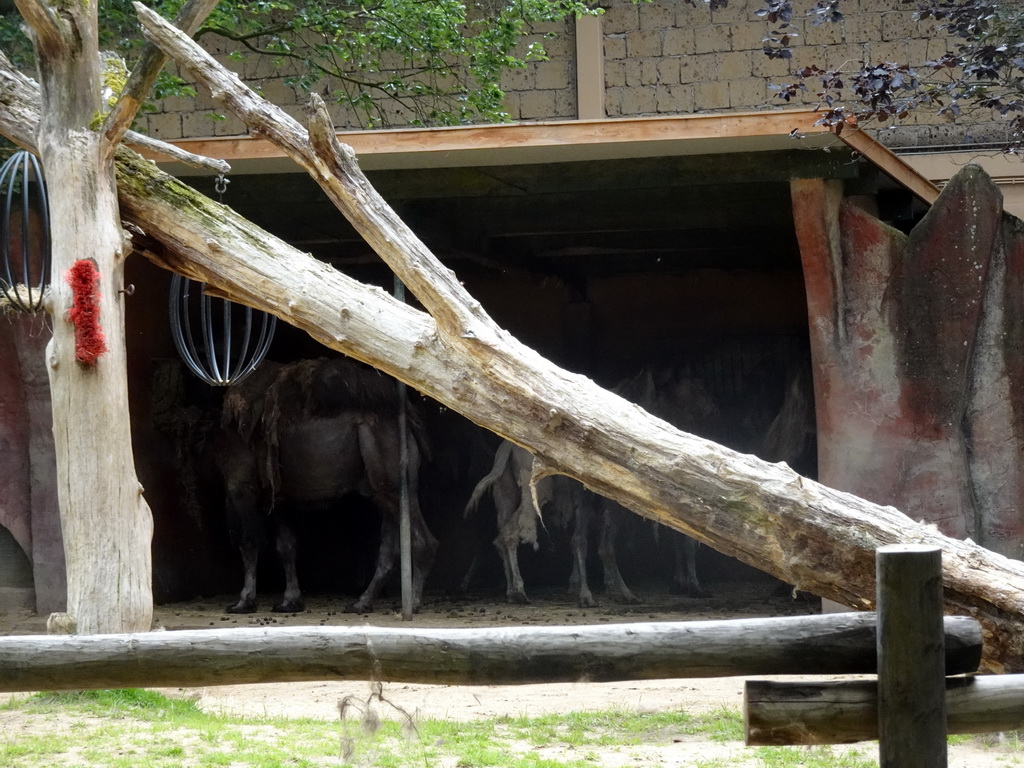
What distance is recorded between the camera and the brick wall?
12.7 meters

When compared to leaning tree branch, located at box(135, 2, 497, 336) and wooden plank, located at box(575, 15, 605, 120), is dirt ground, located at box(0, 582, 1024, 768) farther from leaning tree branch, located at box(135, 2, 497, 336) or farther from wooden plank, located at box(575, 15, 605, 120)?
wooden plank, located at box(575, 15, 605, 120)

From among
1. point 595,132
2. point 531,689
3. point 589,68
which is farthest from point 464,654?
point 589,68

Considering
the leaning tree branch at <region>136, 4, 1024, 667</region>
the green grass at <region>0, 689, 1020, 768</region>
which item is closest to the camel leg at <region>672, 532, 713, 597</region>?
the green grass at <region>0, 689, 1020, 768</region>

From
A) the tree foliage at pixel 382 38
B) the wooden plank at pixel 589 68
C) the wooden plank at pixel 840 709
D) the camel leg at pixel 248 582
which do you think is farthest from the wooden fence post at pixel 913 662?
the wooden plank at pixel 589 68

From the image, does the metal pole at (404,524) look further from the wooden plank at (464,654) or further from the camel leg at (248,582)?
the wooden plank at (464,654)

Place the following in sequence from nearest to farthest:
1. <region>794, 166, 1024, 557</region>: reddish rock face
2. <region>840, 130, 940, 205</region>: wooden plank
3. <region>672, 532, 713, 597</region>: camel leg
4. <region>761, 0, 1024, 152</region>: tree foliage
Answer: <region>761, 0, 1024, 152</region>: tree foliage → <region>840, 130, 940, 205</region>: wooden plank → <region>794, 166, 1024, 557</region>: reddish rock face → <region>672, 532, 713, 597</region>: camel leg

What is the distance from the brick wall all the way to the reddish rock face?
18.3 feet

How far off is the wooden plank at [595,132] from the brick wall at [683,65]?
6150 mm

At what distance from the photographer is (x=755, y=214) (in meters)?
9.06

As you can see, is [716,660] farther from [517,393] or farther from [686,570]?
[686,570]

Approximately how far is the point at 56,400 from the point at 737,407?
23.1ft

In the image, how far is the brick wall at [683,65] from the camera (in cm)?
1266

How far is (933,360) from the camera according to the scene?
Answer: 7.14 m

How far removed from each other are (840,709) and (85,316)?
3.69m
